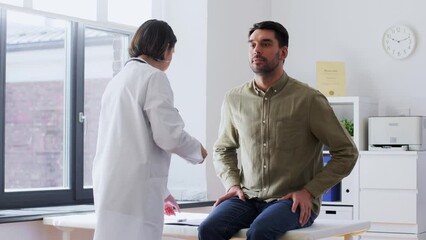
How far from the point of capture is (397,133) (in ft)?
15.4

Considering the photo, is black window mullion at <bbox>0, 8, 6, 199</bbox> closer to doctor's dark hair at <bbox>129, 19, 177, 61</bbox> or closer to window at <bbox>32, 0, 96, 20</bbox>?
window at <bbox>32, 0, 96, 20</bbox>

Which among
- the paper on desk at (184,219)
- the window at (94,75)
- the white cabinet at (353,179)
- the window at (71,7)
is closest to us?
the paper on desk at (184,219)

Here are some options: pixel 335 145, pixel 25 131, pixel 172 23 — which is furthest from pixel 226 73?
pixel 335 145

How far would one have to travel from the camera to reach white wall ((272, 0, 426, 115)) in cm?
497

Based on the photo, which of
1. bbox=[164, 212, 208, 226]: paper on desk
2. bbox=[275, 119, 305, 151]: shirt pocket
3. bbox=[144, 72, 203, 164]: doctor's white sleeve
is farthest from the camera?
bbox=[164, 212, 208, 226]: paper on desk

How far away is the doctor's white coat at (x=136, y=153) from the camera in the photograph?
2.71 meters

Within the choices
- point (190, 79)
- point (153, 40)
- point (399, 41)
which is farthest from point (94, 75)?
point (399, 41)

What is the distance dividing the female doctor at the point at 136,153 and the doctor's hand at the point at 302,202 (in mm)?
458

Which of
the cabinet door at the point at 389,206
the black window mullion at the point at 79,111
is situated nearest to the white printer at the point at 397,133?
the cabinet door at the point at 389,206

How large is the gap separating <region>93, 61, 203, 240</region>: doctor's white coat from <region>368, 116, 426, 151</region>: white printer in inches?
89.8

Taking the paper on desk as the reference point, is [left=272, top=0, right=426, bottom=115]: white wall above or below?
above

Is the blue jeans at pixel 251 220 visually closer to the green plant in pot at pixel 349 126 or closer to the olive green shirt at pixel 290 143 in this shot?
the olive green shirt at pixel 290 143

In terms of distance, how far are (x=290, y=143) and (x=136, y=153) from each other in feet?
2.07

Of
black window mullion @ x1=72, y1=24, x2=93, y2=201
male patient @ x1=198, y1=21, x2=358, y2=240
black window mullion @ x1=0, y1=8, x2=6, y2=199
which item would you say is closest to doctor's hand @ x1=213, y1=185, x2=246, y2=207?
male patient @ x1=198, y1=21, x2=358, y2=240
